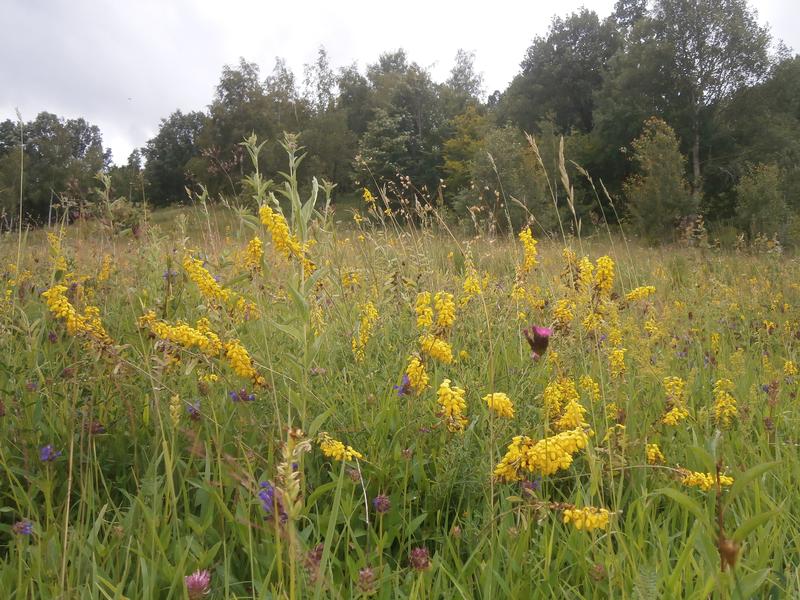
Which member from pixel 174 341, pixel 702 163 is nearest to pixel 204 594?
pixel 174 341

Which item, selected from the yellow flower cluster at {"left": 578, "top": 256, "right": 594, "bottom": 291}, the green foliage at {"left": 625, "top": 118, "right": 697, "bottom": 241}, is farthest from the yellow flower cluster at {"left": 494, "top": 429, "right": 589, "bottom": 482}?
the green foliage at {"left": 625, "top": 118, "right": 697, "bottom": 241}

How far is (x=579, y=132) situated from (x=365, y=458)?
29.3m

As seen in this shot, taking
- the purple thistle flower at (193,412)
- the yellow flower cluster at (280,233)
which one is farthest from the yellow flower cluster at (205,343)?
the yellow flower cluster at (280,233)

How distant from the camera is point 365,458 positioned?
148cm

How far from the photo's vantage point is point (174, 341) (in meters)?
1.40

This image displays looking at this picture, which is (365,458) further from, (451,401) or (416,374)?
(451,401)

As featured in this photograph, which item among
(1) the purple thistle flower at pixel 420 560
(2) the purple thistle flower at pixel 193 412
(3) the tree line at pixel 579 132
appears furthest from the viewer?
(3) the tree line at pixel 579 132

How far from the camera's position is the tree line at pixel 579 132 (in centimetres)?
1759

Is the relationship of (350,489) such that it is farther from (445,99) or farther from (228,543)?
(445,99)

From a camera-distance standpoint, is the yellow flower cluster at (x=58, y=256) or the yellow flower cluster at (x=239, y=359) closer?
the yellow flower cluster at (x=239, y=359)

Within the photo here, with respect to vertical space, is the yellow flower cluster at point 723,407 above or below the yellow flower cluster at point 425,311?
below

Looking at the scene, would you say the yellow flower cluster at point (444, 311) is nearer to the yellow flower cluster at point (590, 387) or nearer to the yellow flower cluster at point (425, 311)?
the yellow flower cluster at point (425, 311)

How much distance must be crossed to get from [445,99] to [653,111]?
14.6 meters

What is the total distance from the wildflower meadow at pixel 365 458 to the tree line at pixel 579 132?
942cm
